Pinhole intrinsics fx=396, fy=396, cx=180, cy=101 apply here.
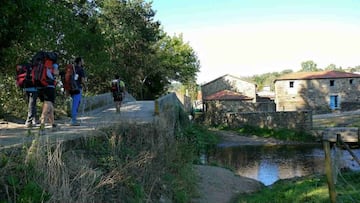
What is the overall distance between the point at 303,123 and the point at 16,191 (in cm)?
3283

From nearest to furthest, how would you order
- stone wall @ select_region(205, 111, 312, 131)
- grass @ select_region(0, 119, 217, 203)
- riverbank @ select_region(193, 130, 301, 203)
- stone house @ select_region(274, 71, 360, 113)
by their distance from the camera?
grass @ select_region(0, 119, 217, 203), riverbank @ select_region(193, 130, 301, 203), stone wall @ select_region(205, 111, 312, 131), stone house @ select_region(274, 71, 360, 113)

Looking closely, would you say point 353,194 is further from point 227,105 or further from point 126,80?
point 227,105

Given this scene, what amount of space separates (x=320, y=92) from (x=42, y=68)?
150ft

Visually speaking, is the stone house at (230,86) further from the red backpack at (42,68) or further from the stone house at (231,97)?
the red backpack at (42,68)

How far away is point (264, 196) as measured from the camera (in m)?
12.0

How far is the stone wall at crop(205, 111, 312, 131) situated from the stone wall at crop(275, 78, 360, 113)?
42.7ft

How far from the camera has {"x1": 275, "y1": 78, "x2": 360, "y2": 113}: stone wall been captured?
158 ft

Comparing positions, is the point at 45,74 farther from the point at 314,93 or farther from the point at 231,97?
the point at 314,93

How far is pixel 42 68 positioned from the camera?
25.3 feet

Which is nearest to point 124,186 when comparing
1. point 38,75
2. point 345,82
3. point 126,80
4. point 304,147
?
point 38,75

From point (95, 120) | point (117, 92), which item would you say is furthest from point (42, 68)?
point (117, 92)

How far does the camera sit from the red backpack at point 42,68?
770cm

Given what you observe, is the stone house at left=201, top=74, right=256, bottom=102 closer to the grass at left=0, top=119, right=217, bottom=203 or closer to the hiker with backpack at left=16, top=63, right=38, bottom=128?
the grass at left=0, top=119, right=217, bottom=203

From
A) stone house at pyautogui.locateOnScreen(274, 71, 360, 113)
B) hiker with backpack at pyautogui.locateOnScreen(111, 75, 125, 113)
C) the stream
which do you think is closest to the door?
stone house at pyautogui.locateOnScreen(274, 71, 360, 113)
